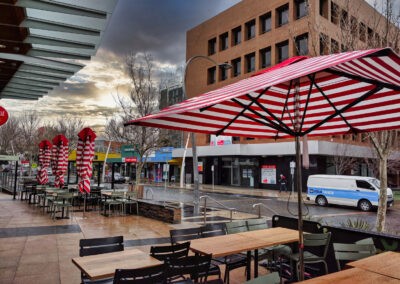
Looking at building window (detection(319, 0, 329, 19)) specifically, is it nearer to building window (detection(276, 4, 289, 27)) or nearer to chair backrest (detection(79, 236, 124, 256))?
building window (detection(276, 4, 289, 27))

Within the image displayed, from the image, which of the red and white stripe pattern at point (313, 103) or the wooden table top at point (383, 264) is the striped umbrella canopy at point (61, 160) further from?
the wooden table top at point (383, 264)

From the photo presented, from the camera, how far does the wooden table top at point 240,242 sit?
4.42 metres

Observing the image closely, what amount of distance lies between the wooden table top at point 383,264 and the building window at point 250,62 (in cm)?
3320

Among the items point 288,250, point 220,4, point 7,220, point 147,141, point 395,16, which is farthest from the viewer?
point 220,4

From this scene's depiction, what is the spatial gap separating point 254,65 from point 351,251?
3290cm

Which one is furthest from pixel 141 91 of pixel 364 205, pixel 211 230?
pixel 364 205

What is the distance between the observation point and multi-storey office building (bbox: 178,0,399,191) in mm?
28844

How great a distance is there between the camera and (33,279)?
5898 millimetres

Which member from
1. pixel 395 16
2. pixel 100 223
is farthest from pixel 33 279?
pixel 395 16

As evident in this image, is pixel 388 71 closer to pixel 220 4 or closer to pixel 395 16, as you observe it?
pixel 395 16

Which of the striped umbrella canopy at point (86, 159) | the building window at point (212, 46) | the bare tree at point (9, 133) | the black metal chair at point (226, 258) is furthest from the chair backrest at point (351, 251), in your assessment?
the bare tree at point (9, 133)

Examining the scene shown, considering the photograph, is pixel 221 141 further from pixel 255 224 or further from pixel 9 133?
pixel 255 224

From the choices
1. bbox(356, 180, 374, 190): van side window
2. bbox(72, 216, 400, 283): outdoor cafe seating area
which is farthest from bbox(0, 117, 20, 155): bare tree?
bbox(72, 216, 400, 283): outdoor cafe seating area

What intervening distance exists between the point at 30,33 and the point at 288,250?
586 centimetres
